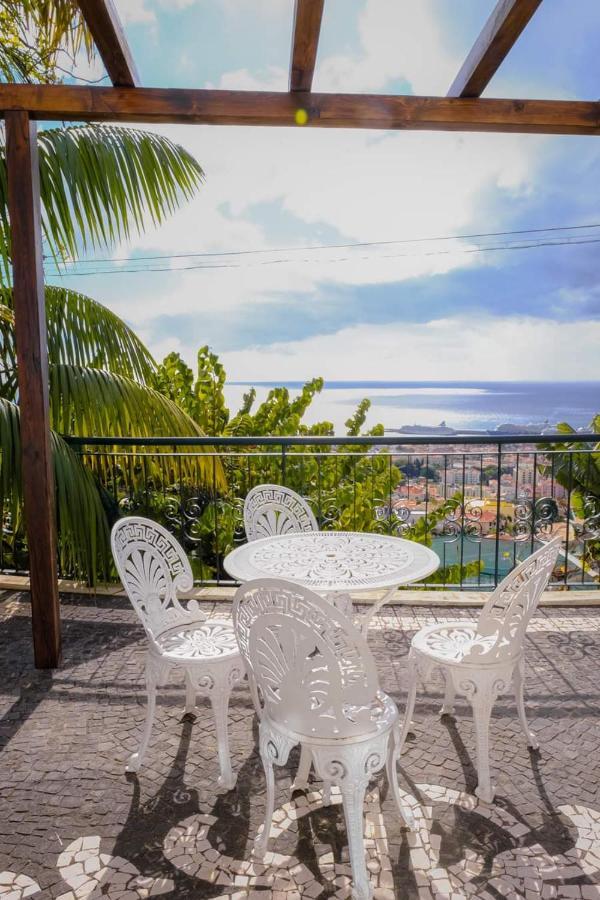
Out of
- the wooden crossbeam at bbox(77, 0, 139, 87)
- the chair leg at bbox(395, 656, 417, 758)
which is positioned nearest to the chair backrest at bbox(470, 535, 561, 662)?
the chair leg at bbox(395, 656, 417, 758)

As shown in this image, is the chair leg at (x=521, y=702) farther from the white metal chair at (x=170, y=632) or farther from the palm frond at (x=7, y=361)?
the palm frond at (x=7, y=361)

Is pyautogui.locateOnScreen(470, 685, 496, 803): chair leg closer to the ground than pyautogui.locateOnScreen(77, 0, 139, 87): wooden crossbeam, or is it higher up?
closer to the ground

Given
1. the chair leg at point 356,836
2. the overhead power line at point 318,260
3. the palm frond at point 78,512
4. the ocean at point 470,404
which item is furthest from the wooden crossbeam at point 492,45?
the ocean at point 470,404

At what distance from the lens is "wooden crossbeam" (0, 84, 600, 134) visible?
273 cm

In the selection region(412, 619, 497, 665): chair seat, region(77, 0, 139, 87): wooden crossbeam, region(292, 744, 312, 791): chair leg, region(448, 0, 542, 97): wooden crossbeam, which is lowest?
region(292, 744, 312, 791): chair leg

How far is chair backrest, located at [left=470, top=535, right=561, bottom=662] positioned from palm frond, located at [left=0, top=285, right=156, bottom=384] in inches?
126

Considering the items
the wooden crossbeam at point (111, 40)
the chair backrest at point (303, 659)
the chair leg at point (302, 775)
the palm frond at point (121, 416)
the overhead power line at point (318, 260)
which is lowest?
the chair leg at point (302, 775)

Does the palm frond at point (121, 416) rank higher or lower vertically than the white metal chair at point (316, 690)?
higher

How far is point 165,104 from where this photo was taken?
272cm

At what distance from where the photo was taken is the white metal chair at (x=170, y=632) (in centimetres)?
207

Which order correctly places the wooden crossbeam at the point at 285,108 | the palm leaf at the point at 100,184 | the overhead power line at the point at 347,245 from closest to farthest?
the wooden crossbeam at the point at 285,108 < the palm leaf at the point at 100,184 < the overhead power line at the point at 347,245

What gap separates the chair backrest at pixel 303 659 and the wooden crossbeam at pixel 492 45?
2.18 m

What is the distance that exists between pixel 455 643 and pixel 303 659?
2.85ft

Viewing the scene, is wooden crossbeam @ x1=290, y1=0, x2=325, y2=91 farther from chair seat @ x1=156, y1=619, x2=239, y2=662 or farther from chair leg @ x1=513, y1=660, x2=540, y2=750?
chair leg @ x1=513, y1=660, x2=540, y2=750
